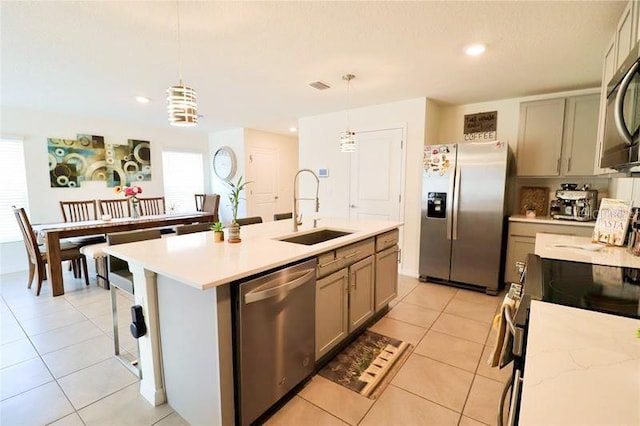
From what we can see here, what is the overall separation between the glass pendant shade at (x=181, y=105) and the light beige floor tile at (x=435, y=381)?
218 centimetres

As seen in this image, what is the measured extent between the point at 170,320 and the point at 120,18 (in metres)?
1.97

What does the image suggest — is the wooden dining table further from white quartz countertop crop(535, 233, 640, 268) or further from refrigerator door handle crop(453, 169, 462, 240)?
white quartz countertop crop(535, 233, 640, 268)

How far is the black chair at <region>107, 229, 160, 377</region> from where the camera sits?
6.72 ft

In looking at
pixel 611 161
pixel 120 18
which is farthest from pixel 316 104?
pixel 611 161

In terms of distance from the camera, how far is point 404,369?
2.12 m

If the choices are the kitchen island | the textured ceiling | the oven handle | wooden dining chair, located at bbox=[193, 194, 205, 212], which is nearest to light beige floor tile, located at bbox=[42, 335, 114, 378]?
the kitchen island

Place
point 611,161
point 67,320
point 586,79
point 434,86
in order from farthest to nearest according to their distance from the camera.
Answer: point 434,86 → point 586,79 → point 67,320 → point 611,161

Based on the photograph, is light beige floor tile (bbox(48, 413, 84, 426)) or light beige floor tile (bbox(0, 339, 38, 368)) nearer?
light beige floor tile (bbox(48, 413, 84, 426))

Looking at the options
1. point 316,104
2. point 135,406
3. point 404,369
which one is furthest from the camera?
point 316,104

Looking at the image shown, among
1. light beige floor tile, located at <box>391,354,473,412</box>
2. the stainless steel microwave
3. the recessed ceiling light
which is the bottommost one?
light beige floor tile, located at <box>391,354,473,412</box>

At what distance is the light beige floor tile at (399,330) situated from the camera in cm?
255

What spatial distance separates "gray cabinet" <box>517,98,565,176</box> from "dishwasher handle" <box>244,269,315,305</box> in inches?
130

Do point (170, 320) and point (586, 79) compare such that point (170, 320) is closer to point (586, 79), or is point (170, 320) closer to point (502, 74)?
point (502, 74)

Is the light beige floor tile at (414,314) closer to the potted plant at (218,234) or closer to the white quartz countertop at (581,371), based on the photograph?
the potted plant at (218,234)
